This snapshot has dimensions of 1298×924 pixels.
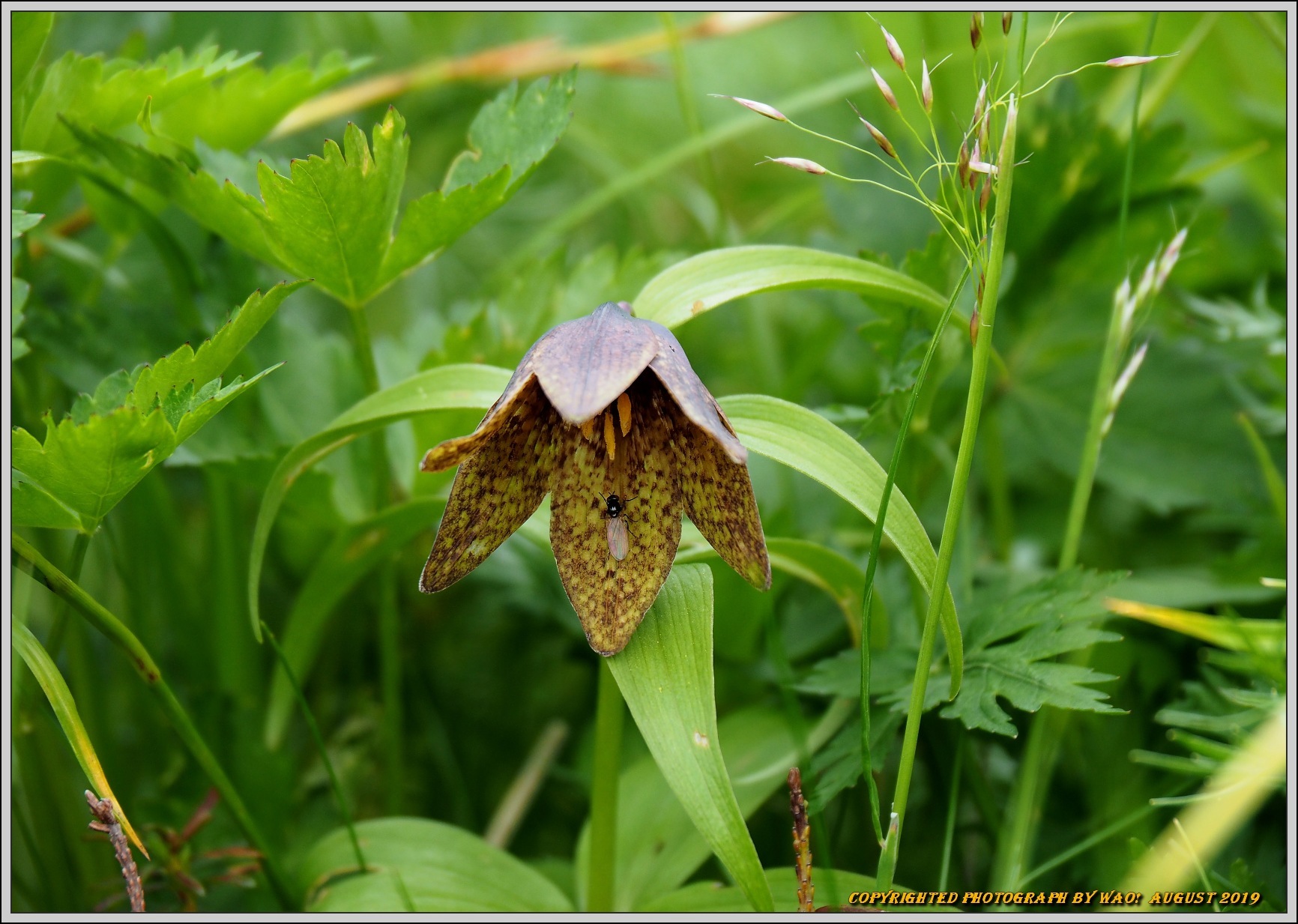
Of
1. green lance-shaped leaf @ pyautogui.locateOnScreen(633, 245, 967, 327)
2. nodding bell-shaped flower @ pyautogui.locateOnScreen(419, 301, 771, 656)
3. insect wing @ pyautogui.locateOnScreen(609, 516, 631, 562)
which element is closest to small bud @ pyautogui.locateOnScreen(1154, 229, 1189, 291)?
green lance-shaped leaf @ pyautogui.locateOnScreen(633, 245, 967, 327)

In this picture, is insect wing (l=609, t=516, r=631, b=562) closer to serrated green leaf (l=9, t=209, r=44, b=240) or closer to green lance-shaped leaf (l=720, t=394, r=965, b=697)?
green lance-shaped leaf (l=720, t=394, r=965, b=697)

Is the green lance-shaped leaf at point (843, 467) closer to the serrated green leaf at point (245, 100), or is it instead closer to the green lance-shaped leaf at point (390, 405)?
the green lance-shaped leaf at point (390, 405)

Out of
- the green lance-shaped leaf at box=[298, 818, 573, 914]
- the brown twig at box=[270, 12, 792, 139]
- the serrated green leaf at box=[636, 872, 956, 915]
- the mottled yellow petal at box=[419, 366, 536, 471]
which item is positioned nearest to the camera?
the mottled yellow petal at box=[419, 366, 536, 471]

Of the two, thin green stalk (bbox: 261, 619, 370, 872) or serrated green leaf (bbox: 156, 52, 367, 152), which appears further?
serrated green leaf (bbox: 156, 52, 367, 152)

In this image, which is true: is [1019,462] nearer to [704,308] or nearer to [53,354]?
[704,308]

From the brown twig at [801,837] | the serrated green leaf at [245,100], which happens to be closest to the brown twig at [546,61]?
the serrated green leaf at [245,100]

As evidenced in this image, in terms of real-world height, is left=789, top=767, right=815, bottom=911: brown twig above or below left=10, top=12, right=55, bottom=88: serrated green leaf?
below

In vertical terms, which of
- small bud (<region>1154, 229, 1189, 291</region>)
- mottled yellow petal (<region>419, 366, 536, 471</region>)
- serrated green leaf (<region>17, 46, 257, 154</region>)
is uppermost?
serrated green leaf (<region>17, 46, 257, 154</region>)
